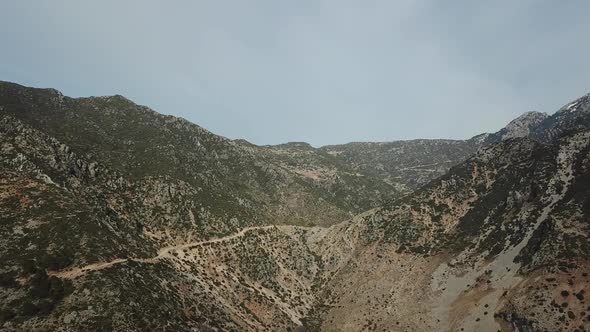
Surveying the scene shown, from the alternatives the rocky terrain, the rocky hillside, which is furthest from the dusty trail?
the rocky hillside

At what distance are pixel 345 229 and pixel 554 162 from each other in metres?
51.1

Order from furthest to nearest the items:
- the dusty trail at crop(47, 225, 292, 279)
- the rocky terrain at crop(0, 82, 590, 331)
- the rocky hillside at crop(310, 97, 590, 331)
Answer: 1. the rocky hillside at crop(310, 97, 590, 331)
2. the rocky terrain at crop(0, 82, 590, 331)
3. the dusty trail at crop(47, 225, 292, 279)

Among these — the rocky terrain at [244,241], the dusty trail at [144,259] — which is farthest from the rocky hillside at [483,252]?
the dusty trail at [144,259]

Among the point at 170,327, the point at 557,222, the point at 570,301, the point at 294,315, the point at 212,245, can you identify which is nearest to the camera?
the point at 170,327

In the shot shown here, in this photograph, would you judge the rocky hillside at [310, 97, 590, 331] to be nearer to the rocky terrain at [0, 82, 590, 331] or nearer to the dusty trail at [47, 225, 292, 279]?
the rocky terrain at [0, 82, 590, 331]

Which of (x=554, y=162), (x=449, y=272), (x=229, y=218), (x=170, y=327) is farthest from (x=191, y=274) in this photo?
(x=554, y=162)

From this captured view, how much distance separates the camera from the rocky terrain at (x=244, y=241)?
204 feet

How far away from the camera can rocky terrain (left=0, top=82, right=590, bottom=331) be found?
62.2 meters

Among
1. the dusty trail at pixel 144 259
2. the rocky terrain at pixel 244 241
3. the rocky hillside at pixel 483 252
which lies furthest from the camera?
the rocky hillside at pixel 483 252

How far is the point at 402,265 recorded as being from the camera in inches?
3735

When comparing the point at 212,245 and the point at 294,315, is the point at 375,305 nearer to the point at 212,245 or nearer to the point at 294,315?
the point at 294,315

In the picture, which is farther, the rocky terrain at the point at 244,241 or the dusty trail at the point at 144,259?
the rocky terrain at the point at 244,241

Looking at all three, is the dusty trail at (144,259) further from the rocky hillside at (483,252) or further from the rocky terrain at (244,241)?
the rocky hillside at (483,252)

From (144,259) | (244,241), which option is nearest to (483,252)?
(244,241)
